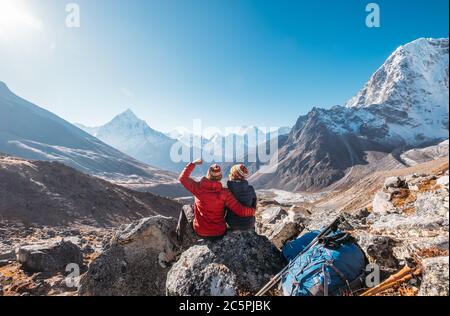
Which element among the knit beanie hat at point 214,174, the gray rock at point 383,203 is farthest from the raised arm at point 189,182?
the gray rock at point 383,203

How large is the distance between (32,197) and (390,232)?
38.1 m

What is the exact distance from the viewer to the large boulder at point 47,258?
1170cm

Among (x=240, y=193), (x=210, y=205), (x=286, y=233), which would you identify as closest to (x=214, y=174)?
(x=210, y=205)

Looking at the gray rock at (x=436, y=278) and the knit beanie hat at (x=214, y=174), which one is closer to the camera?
the gray rock at (x=436, y=278)

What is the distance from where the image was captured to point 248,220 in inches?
325

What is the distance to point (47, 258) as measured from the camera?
1197 centimetres

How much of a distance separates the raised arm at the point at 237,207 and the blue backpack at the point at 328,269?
1727mm

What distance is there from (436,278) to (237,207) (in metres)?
4.34

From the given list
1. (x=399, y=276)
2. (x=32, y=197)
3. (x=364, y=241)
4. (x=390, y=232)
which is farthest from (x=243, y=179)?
(x=32, y=197)

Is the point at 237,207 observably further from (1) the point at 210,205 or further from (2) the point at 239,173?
(2) the point at 239,173

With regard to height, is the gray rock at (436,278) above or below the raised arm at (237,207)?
below

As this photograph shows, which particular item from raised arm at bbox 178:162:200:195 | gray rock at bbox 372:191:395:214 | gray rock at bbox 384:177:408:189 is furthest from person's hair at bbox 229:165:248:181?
gray rock at bbox 384:177:408:189

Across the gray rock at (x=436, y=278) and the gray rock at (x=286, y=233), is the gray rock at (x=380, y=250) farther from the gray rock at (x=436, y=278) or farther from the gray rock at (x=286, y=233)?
the gray rock at (x=286, y=233)
